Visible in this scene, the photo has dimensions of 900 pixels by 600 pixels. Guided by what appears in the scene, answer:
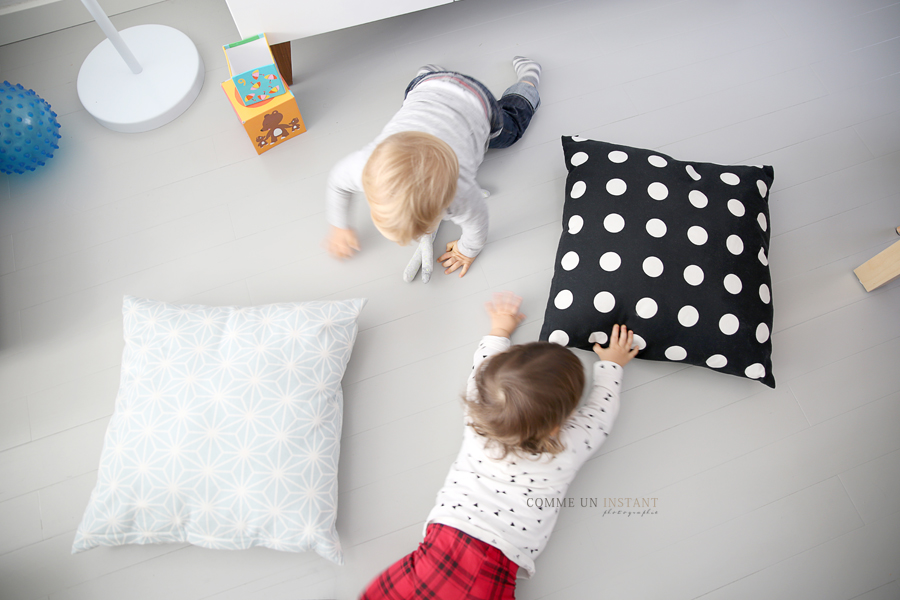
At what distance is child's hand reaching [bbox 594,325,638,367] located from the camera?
1.13 m

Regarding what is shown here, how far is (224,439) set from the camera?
3.37ft

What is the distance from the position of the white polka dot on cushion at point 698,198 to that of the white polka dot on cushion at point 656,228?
96 mm

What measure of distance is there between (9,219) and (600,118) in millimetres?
1554

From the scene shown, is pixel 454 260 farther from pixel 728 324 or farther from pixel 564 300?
pixel 728 324

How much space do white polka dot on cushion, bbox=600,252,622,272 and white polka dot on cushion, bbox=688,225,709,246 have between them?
16 centimetres

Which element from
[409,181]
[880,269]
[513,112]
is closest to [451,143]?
[409,181]

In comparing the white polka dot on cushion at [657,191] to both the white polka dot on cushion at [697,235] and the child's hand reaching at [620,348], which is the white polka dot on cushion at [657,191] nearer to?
the white polka dot on cushion at [697,235]

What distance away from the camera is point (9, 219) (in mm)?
1354

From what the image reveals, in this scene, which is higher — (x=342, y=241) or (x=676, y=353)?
(x=342, y=241)

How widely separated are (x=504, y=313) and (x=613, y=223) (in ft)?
1.01

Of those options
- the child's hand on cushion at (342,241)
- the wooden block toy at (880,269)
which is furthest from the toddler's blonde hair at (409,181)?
the wooden block toy at (880,269)

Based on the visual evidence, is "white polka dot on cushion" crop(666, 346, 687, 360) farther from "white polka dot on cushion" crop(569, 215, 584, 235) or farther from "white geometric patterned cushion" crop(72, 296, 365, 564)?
"white geometric patterned cushion" crop(72, 296, 365, 564)

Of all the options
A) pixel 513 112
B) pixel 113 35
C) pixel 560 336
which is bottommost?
pixel 560 336

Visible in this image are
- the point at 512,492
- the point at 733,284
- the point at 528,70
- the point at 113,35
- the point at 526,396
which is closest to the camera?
the point at 526,396
